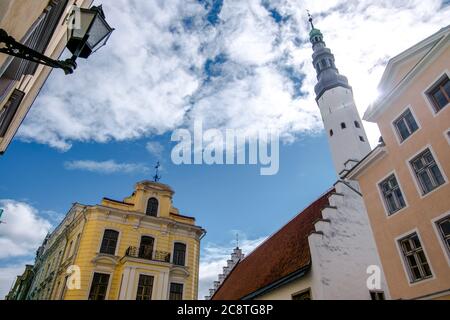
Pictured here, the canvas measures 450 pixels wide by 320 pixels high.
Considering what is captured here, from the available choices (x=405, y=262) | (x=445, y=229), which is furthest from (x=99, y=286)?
(x=445, y=229)

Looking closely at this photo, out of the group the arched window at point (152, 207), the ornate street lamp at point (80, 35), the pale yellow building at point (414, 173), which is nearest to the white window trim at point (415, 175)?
the pale yellow building at point (414, 173)

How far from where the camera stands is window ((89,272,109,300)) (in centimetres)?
2053

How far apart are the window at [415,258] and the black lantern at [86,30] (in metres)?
13.0

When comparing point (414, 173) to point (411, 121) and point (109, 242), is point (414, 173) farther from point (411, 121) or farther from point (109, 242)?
point (109, 242)

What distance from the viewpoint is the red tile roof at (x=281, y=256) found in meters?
16.7

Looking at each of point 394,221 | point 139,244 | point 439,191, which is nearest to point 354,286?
point 394,221

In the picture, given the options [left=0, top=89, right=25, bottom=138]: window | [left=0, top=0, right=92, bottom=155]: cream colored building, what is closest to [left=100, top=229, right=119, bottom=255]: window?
[left=0, top=0, right=92, bottom=155]: cream colored building

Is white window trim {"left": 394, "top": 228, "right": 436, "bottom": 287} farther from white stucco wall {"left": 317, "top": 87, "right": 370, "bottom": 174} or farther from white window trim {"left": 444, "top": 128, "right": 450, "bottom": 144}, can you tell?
white stucco wall {"left": 317, "top": 87, "right": 370, "bottom": 174}

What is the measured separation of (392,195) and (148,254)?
57.9 ft

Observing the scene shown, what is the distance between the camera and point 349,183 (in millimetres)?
19016

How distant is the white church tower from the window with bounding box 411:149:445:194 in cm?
1654

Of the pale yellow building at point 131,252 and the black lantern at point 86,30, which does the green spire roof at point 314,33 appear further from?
the black lantern at point 86,30
